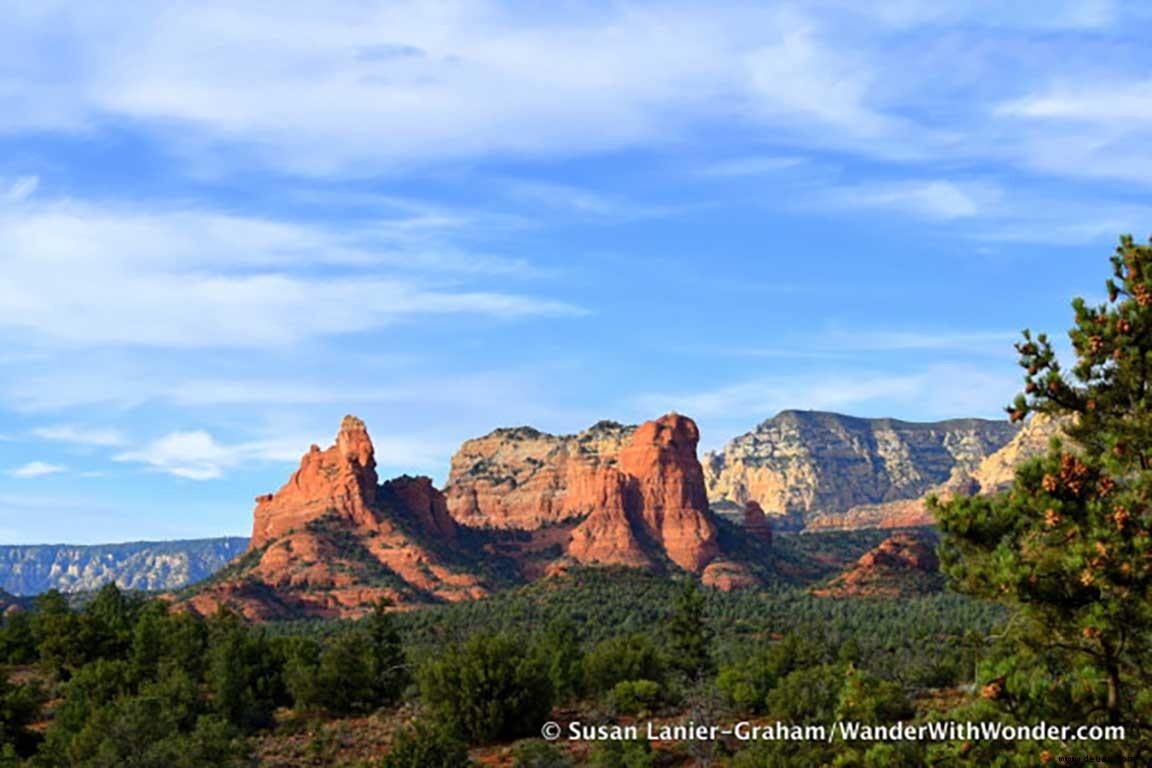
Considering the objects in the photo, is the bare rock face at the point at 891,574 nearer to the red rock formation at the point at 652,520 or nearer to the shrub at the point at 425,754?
the red rock formation at the point at 652,520

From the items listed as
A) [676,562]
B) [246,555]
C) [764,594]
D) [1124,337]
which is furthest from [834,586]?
[1124,337]

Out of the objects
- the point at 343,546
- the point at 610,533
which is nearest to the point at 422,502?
the point at 343,546

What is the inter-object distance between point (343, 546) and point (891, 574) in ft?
267

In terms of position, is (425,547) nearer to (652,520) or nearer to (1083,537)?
(652,520)

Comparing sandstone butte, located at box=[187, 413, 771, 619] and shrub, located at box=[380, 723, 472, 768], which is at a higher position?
sandstone butte, located at box=[187, 413, 771, 619]

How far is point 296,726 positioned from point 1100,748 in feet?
131

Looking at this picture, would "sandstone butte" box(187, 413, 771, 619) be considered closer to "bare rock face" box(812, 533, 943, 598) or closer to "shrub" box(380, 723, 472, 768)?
"bare rock face" box(812, 533, 943, 598)

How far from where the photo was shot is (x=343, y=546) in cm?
16900

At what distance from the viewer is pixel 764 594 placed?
486ft

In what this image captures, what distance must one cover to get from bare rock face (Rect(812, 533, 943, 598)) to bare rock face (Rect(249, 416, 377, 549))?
75848 mm

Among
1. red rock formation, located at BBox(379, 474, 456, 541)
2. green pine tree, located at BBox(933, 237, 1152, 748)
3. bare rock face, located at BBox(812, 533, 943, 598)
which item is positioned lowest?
bare rock face, located at BBox(812, 533, 943, 598)

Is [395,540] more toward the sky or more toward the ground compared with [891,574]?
more toward the sky

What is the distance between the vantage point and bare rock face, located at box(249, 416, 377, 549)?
586 feet

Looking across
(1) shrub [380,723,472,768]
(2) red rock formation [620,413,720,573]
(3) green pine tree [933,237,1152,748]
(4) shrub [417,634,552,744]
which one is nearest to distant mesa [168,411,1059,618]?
(2) red rock formation [620,413,720,573]
